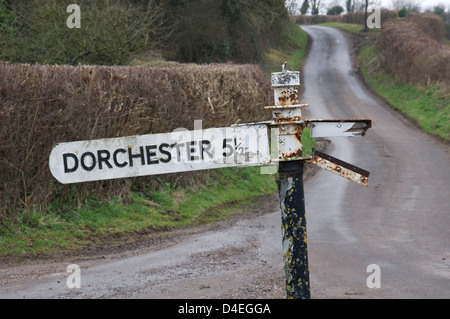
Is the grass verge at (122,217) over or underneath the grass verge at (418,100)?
underneath

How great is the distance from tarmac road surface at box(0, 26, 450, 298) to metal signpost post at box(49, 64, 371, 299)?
320 centimetres

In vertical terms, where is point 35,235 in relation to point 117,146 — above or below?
below

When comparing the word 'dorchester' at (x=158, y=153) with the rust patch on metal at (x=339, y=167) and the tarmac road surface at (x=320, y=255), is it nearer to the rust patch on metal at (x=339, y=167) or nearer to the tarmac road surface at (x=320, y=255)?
the rust patch on metal at (x=339, y=167)

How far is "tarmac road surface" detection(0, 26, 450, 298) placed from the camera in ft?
24.0

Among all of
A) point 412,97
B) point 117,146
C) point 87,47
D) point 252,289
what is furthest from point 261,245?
point 412,97

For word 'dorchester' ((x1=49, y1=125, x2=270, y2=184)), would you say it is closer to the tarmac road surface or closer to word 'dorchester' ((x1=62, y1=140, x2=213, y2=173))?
word 'dorchester' ((x1=62, y1=140, x2=213, y2=173))

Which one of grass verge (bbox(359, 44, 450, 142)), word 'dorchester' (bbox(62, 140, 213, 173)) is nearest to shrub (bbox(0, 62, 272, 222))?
word 'dorchester' (bbox(62, 140, 213, 173))

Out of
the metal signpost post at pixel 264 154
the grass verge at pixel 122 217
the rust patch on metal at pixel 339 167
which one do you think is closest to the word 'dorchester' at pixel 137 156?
the metal signpost post at pixel 264 154

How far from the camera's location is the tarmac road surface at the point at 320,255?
7.32 metres

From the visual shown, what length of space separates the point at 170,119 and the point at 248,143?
939cm

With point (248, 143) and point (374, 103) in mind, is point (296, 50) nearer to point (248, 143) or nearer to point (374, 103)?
point (374, 103)

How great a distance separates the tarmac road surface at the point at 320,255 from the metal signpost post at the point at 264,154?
→ 3.20m
